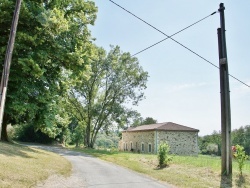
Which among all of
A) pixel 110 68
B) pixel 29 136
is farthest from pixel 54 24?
pixel 29 136

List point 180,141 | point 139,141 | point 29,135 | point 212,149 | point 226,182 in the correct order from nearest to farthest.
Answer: point 226,182 < point 180,141 < point 29,135 < point 139,141 < point 212,149

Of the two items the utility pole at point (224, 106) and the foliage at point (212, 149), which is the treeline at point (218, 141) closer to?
the foliage at point (212, 149)

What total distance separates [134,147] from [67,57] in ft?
115

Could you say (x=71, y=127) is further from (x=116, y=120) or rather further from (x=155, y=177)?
(x=155, y=177)

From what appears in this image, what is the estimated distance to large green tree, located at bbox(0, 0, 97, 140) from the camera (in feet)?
55.0

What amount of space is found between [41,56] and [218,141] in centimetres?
7615

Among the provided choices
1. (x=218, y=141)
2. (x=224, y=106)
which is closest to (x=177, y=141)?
(x=224, y=106)

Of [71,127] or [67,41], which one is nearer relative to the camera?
[67,41]

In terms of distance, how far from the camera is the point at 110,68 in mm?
42219

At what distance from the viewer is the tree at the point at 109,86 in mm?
41969

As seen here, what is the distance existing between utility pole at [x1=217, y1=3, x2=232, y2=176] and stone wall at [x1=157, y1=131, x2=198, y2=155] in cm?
2795

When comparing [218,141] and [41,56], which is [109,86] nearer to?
[41,56]

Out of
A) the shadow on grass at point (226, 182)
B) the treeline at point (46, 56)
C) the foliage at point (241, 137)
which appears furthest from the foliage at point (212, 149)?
the shadow on grass at point (226, 182)

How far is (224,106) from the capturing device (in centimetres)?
1402
